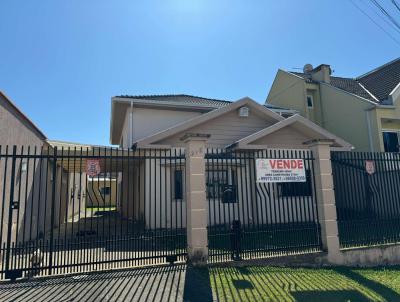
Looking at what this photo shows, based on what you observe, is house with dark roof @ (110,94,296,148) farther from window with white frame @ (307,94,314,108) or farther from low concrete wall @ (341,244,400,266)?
low concrete wall @ (341,244,400,266)

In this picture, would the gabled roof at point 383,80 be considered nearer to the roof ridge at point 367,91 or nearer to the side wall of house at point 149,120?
the roof ridge at point 367,91

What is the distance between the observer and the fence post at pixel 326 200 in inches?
271

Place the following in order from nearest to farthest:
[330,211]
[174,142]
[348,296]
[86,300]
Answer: [86,300] → [348,296] → [330,211] → [174,142]

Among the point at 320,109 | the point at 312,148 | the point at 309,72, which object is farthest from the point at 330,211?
the point at 309,72

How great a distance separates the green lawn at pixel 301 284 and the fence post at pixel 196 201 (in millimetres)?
439

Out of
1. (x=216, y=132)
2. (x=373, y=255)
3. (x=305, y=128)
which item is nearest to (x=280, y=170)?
(x=373, y=255)

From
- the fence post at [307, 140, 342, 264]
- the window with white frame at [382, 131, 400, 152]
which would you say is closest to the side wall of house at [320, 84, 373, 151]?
the window with white frame at [382, 131, 400, 152]

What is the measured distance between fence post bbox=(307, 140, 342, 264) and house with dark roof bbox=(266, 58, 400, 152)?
8.13m

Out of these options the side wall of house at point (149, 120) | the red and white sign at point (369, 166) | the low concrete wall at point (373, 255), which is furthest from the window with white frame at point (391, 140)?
the side wall of house at point (149, 120)

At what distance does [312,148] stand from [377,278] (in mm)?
3178

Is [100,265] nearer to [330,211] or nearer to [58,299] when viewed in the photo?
[58,299]

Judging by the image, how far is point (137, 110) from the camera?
43.8 ft

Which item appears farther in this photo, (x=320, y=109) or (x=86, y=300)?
(x=320, y=109)

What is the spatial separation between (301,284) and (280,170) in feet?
8.70
